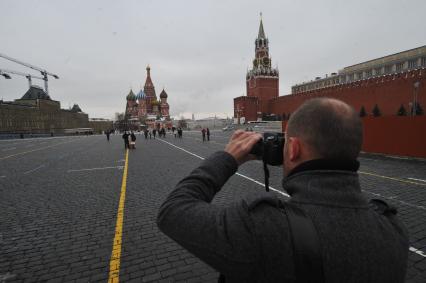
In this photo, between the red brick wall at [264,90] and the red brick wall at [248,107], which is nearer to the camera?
the red brick wall at [248,107]

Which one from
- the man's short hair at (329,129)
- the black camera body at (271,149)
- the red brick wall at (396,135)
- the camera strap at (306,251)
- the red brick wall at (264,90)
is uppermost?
the red brick wall at (264,90)

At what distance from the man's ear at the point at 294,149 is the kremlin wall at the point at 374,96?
13.2 metres

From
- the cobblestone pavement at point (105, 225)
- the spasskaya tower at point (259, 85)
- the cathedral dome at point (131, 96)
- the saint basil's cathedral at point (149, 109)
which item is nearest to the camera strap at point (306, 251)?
the cobblestone pavement at point (105, 225)

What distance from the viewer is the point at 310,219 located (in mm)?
928

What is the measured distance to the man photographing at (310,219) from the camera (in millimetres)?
916

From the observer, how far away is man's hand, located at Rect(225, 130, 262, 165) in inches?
48.8

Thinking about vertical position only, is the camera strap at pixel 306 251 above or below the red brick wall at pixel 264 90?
below

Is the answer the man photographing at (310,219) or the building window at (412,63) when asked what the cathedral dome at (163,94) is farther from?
the man photographing at (310,219)

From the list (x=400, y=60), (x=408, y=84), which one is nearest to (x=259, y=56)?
(x=400, y=60)

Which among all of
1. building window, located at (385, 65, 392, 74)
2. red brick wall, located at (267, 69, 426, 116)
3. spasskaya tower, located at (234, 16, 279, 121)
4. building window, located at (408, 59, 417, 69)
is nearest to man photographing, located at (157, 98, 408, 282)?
red brick wall, located at (267, 69, 426, 116)

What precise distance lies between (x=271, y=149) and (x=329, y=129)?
293 millimetres

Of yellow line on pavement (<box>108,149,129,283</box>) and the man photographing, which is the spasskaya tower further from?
the man photographing

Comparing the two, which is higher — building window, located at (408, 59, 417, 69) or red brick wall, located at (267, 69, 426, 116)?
building window, located at (408, 59, 417, 69)

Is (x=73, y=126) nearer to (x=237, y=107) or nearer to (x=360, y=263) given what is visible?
(x=237, y=107)
